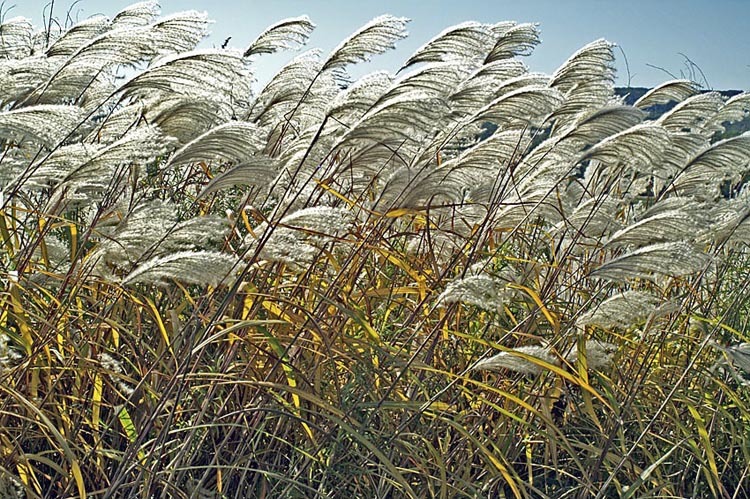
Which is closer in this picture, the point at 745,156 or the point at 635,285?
the point at 745,156

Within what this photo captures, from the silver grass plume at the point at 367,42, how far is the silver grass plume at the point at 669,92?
1726mm

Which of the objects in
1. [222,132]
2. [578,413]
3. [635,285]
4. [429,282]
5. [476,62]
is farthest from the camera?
[635,285]

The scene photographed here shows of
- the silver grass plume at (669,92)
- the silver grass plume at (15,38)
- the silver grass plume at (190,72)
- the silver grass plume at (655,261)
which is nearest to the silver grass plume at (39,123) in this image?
the silver grass plume at (190,72)

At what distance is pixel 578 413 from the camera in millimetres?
3416

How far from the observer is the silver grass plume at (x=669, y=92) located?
13.5 feet

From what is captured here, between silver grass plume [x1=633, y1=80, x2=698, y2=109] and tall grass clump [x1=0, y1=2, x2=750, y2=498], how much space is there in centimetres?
39

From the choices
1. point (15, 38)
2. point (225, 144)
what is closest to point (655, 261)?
point (225, 144)

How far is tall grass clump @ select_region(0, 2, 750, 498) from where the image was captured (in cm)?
231

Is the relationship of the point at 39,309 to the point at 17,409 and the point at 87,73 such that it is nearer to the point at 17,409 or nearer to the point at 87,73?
the point at 17,409

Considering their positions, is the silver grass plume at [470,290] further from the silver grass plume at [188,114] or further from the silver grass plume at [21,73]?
the silver grass plume at [21,73]

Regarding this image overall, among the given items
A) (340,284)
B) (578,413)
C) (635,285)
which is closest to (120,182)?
(340,284)

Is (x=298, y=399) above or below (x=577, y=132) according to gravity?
below

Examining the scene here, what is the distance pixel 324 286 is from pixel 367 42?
2.76 feet

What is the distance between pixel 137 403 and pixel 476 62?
1956 millimetres
